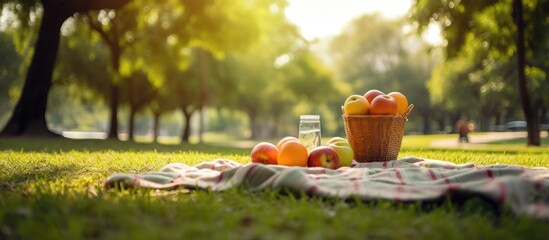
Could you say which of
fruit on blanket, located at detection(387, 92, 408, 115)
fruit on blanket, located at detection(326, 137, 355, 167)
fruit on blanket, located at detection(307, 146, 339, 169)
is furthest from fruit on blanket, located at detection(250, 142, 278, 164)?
fruit on blanket, located at detection(387, 92, 408, 115)

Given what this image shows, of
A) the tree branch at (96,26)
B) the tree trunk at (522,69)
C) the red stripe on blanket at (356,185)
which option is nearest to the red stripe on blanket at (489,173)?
the red stripe on blanket at (356,185)

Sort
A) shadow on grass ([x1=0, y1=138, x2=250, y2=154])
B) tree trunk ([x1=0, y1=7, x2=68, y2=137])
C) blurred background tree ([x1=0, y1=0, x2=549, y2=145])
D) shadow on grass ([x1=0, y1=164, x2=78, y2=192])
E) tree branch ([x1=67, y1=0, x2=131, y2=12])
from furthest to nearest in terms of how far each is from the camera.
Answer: blurred background tree ([x1=0, y1=0, x2=549, y2=145])
tree branch ([x1=67, y1=0, x2=131, y2=12])
tree trunk ([x1=0, y1=7, x2=68, y2=137])
shadow on grass ([x1=0, y1=138, x2=250, y2=154])
shadow on grass ([x1=0, y1=164, x2=78, y2=192])

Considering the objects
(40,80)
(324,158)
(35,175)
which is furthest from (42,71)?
(324,158)

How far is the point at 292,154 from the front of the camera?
16.8ft

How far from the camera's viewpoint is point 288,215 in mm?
2918

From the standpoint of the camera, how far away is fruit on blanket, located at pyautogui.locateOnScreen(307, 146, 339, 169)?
5059mm

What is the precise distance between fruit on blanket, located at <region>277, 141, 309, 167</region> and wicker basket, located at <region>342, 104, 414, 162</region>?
3.97 feet

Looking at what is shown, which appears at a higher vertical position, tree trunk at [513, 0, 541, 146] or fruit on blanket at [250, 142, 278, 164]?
tree trunk at [513, 0, 541, 146]

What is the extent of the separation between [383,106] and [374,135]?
0.38 metres

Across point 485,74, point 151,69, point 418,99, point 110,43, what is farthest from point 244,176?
→ point 418,99

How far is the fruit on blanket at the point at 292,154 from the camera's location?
5.11m

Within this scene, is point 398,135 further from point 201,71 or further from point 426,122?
point 426,122

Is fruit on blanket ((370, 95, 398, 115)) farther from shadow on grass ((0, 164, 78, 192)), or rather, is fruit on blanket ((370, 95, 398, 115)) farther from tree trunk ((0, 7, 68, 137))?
tree trunk ((0, 7, 68, 137))

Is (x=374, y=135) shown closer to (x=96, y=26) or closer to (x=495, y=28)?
(x=495, y=28)
